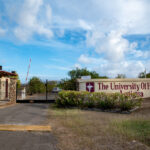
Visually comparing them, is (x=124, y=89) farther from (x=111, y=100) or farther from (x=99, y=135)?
(x=99, y=135)

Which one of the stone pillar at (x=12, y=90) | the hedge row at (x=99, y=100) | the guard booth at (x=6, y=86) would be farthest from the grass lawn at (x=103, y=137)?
the guard booth at (x=6, y=86)

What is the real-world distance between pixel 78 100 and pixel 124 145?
22.3 feet

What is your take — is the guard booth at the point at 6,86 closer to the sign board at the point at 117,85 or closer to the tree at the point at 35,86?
the tree at the point at 35,86

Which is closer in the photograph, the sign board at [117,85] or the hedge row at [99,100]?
the hedge row at [99,100]

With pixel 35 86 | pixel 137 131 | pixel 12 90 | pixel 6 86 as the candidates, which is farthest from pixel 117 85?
pixel 6 86

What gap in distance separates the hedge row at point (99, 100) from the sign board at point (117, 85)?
9.76ft

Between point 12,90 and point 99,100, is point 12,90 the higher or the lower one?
the higher one

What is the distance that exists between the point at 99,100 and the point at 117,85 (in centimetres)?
425

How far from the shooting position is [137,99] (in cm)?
999

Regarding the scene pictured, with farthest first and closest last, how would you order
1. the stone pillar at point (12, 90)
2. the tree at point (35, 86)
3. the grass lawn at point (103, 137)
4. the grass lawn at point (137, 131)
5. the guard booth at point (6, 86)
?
the tree at point (35, 86)
the guard booth at point (6, 86)
the stone pillar at point (12, 90)
the grass lawn at point (137, 131)
the grass lawn at point (103, 137)

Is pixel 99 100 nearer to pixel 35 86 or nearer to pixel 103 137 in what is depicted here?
pixel 103 137

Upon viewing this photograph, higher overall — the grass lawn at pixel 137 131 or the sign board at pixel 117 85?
the sign board at pixel 117 85

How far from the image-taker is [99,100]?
1065cm

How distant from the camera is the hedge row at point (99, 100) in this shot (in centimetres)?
988
